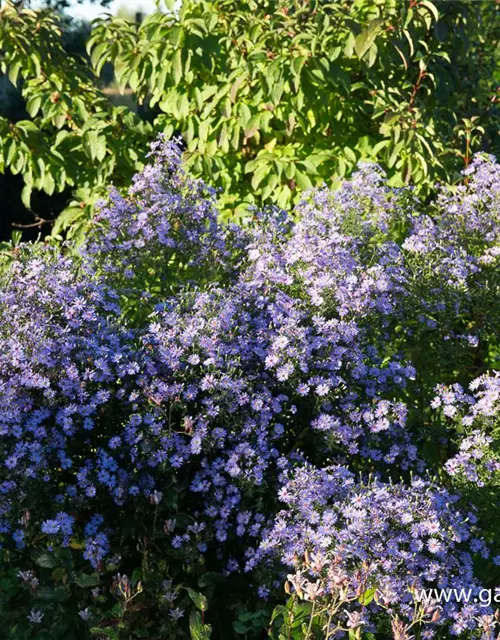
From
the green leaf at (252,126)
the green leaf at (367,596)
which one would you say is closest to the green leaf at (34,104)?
the green leaf at (252,126)

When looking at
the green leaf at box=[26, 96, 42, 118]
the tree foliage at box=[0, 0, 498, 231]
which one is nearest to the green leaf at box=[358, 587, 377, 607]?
the tree foliage at box=[0, 0, 498, 231]

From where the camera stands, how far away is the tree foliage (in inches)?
174

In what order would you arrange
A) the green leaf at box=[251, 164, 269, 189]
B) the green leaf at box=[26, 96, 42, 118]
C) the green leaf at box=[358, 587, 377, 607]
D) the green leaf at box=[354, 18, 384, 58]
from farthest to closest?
the green leaf at box=[26, 96, 42, 118]
the green leaf at box=[251, 164, 269, 189]
the green leaf at box=[354, 18, 384, 58]
the green leaf at box=[358, 587, 377, 607]

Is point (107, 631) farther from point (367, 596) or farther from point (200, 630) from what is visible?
point (367, 596)

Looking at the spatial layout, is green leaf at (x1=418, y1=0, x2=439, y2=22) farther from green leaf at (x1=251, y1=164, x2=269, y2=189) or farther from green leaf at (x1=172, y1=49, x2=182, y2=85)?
green leaf at (x1=172, y1=49, x2=182, y2=85)

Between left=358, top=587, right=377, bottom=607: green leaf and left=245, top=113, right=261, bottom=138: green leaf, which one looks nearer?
left=358, top=587, right=377, bottom=607: green leaf

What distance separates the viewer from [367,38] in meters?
4.27

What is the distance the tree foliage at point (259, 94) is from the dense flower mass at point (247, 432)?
1.18 m

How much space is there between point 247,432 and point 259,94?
2.24 metres

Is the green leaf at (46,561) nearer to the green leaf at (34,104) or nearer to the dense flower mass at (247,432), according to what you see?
the dense flower mass at (247,432)

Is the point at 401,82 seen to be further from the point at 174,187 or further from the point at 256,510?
the point at 256,510

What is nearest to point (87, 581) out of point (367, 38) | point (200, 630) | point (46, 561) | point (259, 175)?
point (46, 561)

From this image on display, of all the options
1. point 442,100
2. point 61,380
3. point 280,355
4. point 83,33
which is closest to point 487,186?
point 442,100

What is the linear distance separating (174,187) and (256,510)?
1403 mm
